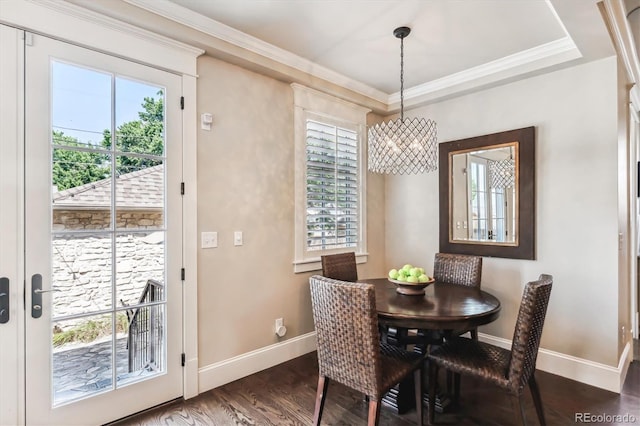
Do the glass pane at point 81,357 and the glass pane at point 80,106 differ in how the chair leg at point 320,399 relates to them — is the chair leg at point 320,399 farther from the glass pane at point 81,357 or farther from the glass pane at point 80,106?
the glass pane at point 80,106

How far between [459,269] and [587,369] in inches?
48.5

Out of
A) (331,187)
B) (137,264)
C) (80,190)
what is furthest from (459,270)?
(80,190)

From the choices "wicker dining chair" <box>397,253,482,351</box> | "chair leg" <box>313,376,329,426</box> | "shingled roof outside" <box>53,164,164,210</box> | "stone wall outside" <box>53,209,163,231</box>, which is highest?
"shingled roof outside" <box>53,164,164,210</box>

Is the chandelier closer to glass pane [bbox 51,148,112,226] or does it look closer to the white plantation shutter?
the white plantation shutter

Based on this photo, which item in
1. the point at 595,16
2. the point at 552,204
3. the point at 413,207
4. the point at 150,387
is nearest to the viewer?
the point at 595,16

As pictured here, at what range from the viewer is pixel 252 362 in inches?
117

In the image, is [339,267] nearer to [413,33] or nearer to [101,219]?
[101,219]

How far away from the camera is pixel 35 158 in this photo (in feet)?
6.51

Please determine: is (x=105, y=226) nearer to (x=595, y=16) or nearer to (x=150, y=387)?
(x=150, y=387)

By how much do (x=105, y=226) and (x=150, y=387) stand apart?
45.6 inches

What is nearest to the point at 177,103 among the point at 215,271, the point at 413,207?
the point at 215,271

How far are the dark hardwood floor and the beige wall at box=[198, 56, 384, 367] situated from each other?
349 mm

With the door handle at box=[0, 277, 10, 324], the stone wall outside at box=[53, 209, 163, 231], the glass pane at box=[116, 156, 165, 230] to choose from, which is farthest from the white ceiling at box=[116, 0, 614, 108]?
the door handle at box=[0, 277, 10, 324]

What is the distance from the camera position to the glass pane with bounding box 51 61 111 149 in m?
2.05
